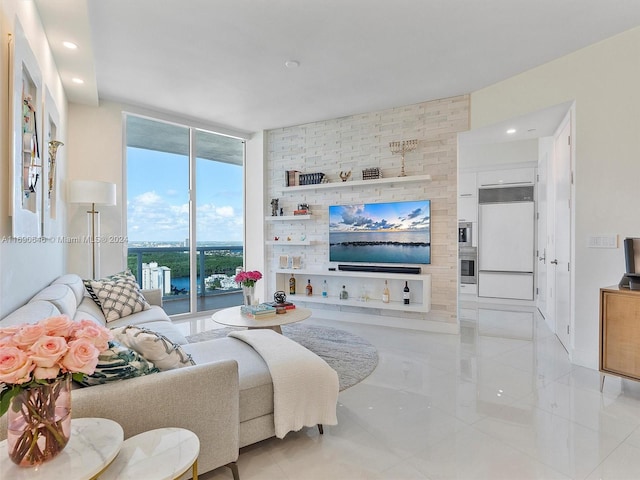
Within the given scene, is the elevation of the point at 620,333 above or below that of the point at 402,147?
below

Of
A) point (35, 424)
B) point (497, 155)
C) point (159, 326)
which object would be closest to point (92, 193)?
point (159, 326)

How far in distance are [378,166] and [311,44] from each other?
84.5 inches

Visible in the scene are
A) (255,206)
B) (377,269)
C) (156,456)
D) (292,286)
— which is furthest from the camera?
(255,206)

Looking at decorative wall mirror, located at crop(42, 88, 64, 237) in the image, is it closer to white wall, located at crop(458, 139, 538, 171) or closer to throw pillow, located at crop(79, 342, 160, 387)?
throw pillow, located at crop(79, 342, 160, 387)

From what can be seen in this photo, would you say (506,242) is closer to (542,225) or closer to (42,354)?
(542,225)

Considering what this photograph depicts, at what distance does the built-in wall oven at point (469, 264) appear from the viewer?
651 cm

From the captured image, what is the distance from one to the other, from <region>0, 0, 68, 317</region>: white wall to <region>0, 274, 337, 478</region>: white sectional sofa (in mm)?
133

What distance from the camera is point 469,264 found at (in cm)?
659

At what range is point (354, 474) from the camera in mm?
1831

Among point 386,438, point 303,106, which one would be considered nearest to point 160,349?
point 386,438

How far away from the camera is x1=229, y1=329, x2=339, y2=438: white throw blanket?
6.47 ft

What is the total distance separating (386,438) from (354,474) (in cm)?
39

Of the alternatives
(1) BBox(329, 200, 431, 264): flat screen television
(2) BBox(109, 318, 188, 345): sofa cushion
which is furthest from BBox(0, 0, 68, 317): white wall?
(1) BBox(329, 200, 431, 264): flat screen television

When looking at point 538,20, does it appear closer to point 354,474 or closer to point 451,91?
point 451,91
